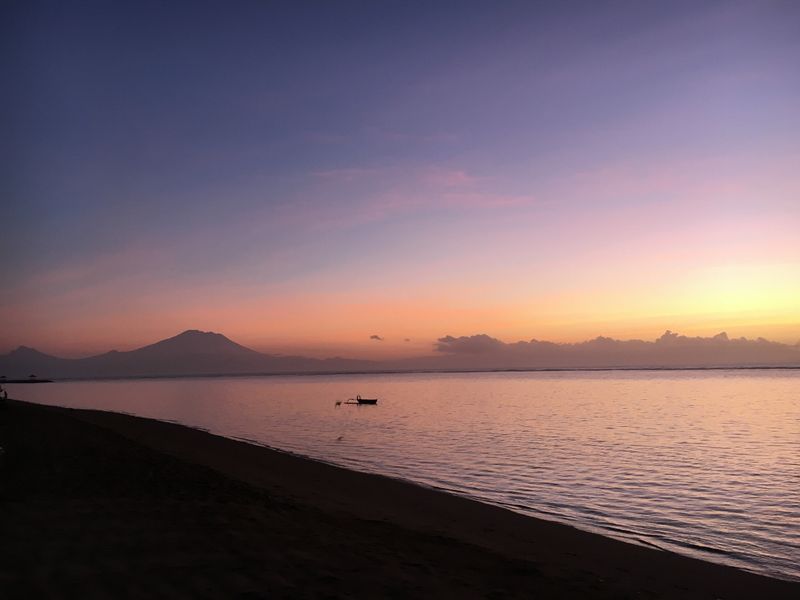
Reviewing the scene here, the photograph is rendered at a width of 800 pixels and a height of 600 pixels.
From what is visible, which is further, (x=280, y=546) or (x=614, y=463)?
(x=614, y=463)

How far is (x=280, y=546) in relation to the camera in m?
8.87

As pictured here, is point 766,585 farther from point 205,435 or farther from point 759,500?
point 205,435

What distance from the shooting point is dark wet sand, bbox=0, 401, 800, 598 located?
7.12 m

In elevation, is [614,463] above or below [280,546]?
below

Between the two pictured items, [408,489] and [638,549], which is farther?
[408,489]

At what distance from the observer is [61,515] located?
31.6 ft

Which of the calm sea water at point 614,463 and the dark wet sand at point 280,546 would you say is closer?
the dark wet sand at point 280,546

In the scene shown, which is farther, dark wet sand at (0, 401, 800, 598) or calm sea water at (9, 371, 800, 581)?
calm sea water at (9, 371, 800, 581)

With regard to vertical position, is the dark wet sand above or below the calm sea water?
above

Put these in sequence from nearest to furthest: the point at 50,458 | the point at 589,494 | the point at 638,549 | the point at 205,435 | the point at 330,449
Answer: the point at 638,549 < the point at 50,458 < the point at 589,494 < the point at 330,449 < the point at 205,435

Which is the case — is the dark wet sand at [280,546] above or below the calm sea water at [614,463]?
above

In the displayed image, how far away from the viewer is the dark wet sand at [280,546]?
23.4ft

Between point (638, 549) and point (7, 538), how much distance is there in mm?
11775

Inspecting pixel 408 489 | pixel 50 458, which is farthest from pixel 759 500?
pixel 50 458
